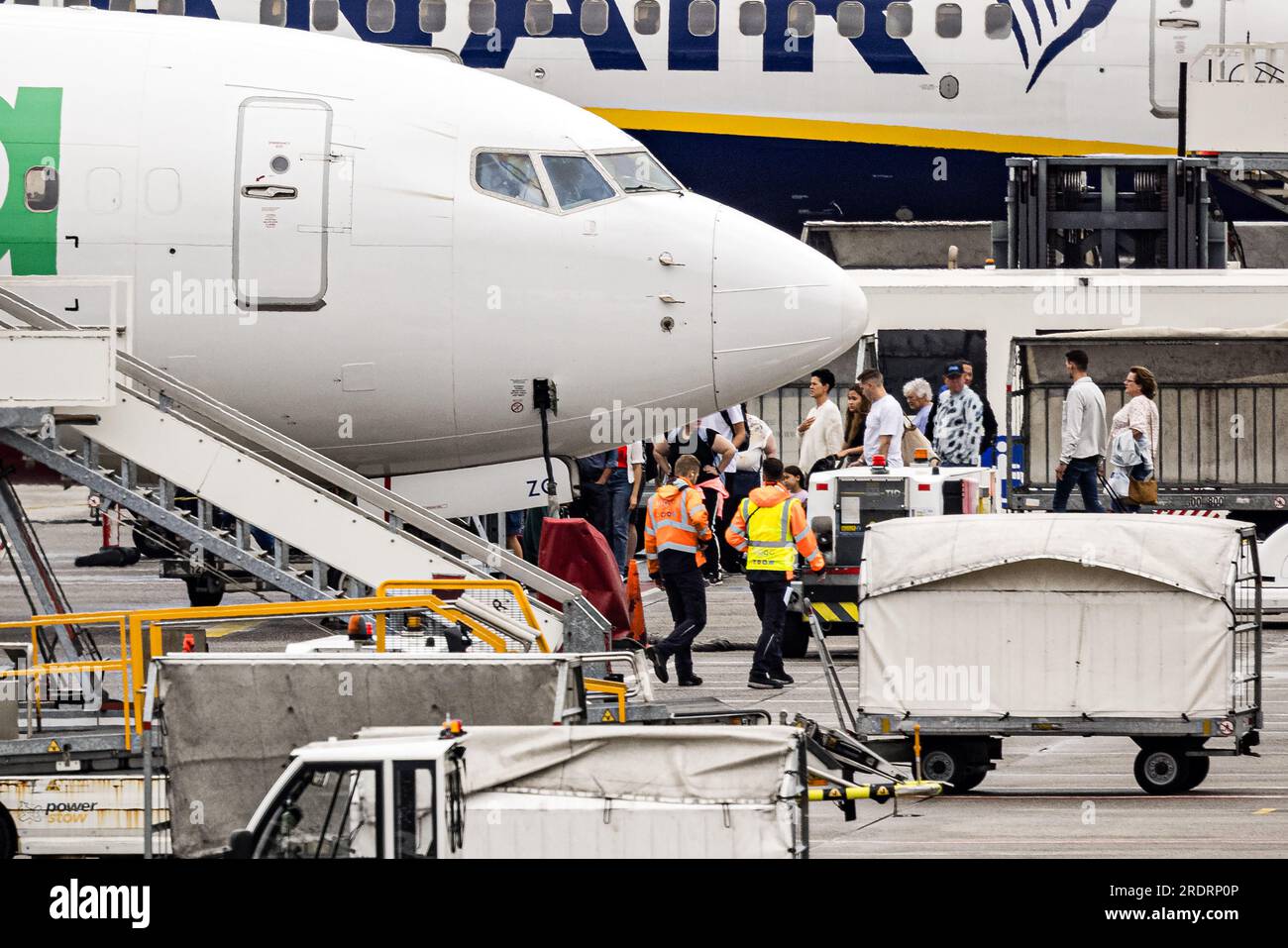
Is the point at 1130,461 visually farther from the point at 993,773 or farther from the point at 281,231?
the point at 281,231

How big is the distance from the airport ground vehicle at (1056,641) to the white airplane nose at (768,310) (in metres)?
A: 2.91

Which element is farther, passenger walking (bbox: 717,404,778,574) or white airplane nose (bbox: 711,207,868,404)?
passenger walking (bbox: 717,404,778,574)

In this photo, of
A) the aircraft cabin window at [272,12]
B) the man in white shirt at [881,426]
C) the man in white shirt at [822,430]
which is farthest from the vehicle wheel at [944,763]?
the aircraft cabin window at [272,12]

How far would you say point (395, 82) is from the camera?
17359mm

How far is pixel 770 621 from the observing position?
19125mm

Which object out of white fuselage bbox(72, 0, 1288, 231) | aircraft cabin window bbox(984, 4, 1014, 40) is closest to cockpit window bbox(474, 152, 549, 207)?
white fuselage bbox(72, 0, 1288, 231)

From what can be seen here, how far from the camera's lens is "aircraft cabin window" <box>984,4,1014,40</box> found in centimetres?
3288

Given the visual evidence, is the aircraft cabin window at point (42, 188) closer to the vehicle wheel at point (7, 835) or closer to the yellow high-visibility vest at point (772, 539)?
the vehicle wheel at point (7, 835)

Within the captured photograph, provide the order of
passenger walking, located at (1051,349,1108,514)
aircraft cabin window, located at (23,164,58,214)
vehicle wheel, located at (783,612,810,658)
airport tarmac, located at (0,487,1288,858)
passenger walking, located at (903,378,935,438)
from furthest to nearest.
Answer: passenger walking, located at (903,378,935,438), passenger walking, located at (1051,349,1108,514), vehicle wheel, located at (783,612,810,658), aircraft cabin window, located at (23,164,58,214), airport tarmac, located at (0,487,1288,858)

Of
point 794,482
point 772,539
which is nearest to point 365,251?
point 772,539

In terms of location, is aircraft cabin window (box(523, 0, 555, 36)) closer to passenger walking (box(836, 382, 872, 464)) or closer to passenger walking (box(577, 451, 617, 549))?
passenger walking (box(836, 382, 872, 464))

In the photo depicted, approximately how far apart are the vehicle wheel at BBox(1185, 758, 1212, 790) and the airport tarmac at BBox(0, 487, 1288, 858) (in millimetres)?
74
